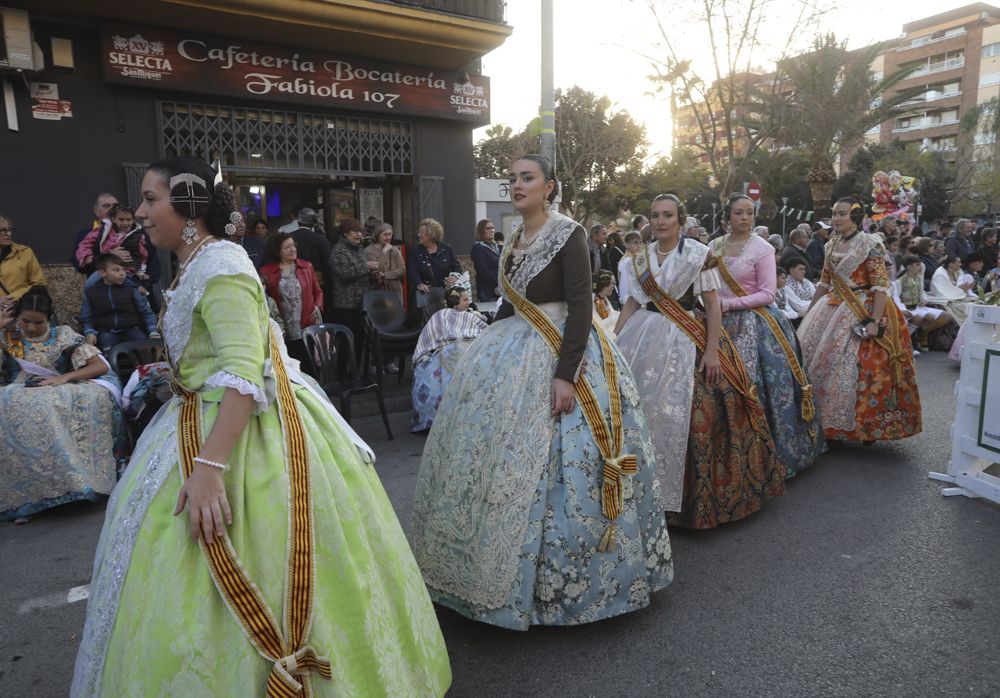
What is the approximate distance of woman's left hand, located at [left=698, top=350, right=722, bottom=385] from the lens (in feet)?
12.2

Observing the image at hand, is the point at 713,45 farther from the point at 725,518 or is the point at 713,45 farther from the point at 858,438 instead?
the point at 725,518

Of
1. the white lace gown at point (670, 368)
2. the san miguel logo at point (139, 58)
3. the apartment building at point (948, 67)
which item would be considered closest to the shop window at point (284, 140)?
the san miguel logo at point (139, 58)

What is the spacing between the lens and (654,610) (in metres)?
2.98

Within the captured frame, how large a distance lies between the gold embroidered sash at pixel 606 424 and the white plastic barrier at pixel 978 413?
9.41ft

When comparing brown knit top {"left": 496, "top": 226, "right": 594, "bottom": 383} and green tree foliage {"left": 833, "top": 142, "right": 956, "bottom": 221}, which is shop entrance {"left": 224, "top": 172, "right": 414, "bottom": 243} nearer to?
brown knit top {"left": 496, "top": 226, "right": 594, "bottom": 383}

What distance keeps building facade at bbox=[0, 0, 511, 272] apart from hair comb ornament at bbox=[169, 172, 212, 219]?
21.1 ft

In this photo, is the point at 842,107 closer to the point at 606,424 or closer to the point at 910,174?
the point at 910,174

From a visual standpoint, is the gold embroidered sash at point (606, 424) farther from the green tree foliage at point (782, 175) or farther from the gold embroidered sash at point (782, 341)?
the green tree foliage at point (782, 175)

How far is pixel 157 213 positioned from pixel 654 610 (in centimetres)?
246

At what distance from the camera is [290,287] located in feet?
21.2

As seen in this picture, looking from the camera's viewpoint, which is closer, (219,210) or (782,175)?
(219,210)

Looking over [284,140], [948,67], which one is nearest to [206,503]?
[284,140]

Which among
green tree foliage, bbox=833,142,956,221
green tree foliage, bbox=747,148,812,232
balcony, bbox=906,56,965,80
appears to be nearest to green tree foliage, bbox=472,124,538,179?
green tree foliage, bbox=747,148,812,232

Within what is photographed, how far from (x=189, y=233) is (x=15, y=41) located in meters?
6.78
